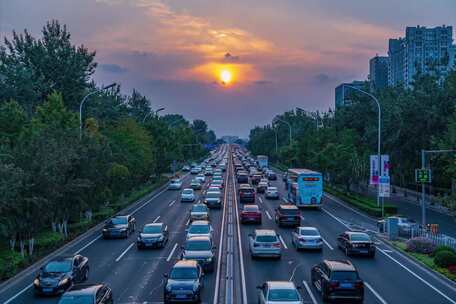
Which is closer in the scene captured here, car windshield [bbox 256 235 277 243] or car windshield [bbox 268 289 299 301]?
car windshield [bbox 268 289 299 301]

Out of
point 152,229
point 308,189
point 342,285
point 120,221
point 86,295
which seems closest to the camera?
point 86,295

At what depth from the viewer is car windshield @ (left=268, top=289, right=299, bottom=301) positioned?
1866 cm

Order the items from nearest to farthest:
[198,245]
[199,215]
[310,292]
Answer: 1. [310,292]
2. [198,245]
3. [199,215]

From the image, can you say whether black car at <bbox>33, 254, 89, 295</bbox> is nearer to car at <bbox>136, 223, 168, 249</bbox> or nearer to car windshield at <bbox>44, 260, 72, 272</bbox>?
car windshield at <bbox>44, 260, 72, 272</bbox>

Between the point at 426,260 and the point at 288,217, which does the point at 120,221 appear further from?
the point at 426,260

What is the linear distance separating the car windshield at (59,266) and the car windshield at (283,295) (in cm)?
987

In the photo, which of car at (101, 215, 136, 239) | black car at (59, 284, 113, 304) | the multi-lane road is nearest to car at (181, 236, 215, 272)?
the multi-lane road

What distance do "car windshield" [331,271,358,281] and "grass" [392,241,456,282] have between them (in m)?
7.63

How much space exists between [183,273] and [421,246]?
17.2 metres

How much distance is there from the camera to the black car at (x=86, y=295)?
18.4m

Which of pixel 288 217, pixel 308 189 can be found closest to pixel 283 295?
pixel 288 217

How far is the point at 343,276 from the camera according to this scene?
2169cm

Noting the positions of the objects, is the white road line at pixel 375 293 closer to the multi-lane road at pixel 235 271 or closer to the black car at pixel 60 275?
the multi-lane road at pixel 235 271

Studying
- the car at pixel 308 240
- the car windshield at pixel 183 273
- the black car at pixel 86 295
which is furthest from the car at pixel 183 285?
the car at pixel 308 240
